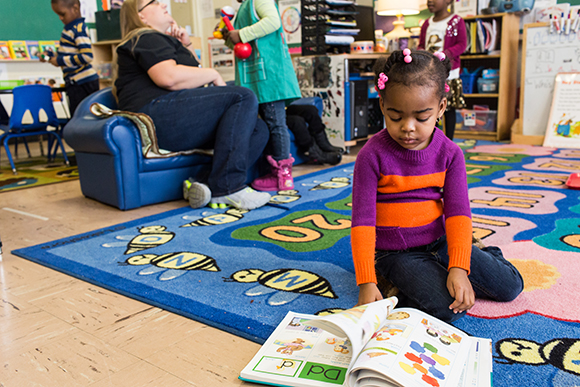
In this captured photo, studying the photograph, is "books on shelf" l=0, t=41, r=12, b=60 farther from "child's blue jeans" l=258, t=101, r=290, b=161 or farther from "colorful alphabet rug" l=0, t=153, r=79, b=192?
"child's blue jeans" l=258, t=101, r=290, b=161

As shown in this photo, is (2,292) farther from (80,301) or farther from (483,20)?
(483,20)

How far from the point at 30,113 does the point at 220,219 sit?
7.24 ft

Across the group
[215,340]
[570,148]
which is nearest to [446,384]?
[215,340]

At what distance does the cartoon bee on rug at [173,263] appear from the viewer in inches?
54.9

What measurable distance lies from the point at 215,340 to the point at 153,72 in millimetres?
1416

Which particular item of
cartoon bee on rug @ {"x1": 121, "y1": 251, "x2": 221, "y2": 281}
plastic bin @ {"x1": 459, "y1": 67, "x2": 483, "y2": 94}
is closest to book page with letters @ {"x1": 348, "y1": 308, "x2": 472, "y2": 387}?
cartoon bee on rug @ {"x1": 121, "y1": 251, "x2": 221, "y2": 281}

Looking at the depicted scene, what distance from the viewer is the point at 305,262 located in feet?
4.68

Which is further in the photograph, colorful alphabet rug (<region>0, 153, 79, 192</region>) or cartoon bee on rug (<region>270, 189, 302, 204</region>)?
colorful alphabet rug (<region>0, 153, 79, 192</region>)

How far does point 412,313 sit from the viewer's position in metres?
0.93

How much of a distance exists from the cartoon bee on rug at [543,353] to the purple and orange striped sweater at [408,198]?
0.55ft

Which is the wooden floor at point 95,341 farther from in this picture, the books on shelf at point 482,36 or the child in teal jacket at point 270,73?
the books on shelf at point 482,36

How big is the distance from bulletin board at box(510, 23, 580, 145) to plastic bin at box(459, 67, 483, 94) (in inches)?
16.2

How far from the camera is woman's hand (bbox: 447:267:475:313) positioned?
3.15 feet

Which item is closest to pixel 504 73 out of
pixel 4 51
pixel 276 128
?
pixel 276 128
